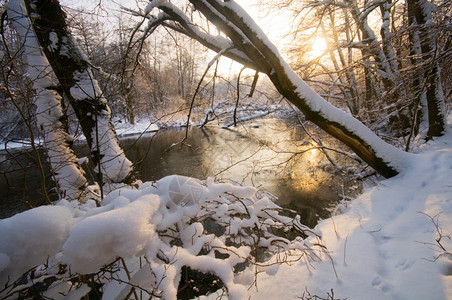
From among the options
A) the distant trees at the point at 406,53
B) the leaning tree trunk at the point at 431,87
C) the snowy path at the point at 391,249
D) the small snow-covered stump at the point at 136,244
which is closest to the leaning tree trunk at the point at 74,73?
the small snow-covered stump at the point at 136,244

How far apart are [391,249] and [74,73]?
5.12 metres

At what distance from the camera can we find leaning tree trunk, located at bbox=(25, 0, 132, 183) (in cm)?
333

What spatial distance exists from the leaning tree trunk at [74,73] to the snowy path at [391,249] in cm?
312

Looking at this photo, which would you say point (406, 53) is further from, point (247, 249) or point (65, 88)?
point (65, 88)

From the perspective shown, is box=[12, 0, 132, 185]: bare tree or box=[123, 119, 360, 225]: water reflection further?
box=[123, 119, 360, 225]: water reflection

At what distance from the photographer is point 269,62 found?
292 cm

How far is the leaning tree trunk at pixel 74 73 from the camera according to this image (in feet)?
10.9

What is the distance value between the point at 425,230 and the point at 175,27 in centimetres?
417

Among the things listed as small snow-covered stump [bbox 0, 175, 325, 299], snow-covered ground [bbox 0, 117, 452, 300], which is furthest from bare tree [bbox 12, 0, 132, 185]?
small snow-covered stump [bbox 0, 175, 325, 299]

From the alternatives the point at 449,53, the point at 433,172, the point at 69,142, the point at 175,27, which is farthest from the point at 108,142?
the point at 449,53

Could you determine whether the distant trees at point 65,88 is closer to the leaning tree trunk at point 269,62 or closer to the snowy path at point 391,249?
the leaning tree trunk at point 269,62

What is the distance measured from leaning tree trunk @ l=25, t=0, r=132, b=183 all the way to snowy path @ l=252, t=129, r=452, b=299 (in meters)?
3.12

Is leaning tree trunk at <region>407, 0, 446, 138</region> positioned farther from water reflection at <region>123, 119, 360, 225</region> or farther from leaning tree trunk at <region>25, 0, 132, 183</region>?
leaning tree trunk at <region>25, 0, 132, 183</region>

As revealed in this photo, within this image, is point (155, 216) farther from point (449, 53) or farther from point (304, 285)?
point (449, 53)
